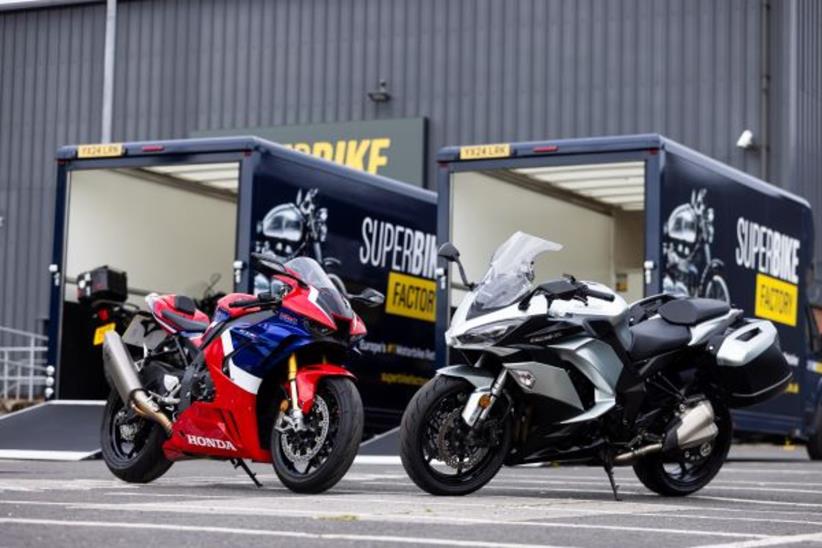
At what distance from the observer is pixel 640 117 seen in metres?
29.4

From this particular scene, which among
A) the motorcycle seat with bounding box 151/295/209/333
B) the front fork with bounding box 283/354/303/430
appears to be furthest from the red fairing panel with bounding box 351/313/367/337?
the motorcycle seat with bounding box 151/295/209/333

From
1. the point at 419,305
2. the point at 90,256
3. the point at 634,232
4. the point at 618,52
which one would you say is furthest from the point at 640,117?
the point at 90,256

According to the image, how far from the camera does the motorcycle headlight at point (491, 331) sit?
31.7 ft

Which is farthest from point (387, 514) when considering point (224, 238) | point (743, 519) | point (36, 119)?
point (36, 119)

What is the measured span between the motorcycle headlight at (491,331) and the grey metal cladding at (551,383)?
0.16m

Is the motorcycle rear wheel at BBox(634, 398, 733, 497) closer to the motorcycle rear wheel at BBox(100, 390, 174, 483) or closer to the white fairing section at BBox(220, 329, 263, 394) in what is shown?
the white fairing section at BBox(220, 329, 263, 394)

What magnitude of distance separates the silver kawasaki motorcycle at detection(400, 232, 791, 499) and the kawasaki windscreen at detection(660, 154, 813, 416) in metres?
4.75

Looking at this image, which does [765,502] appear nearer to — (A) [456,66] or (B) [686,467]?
(B) [686,467]

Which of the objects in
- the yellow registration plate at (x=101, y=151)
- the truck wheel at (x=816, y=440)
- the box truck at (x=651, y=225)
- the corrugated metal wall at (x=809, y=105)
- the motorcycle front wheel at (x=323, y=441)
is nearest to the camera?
the motorcycle front wheel at (x=323, y=441)

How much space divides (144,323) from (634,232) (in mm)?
10824

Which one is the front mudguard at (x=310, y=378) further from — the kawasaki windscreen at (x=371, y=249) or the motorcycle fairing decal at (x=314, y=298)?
the kawasaki windscreen at (x=371, y=249)

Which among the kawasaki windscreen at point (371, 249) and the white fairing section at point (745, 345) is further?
the kawasaki windscreen at point (371, 249)

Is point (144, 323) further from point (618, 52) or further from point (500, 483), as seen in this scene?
point (618, 52)

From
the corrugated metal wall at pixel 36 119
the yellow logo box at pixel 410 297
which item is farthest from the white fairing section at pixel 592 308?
the corrugated metal wall at pixel 36 119
